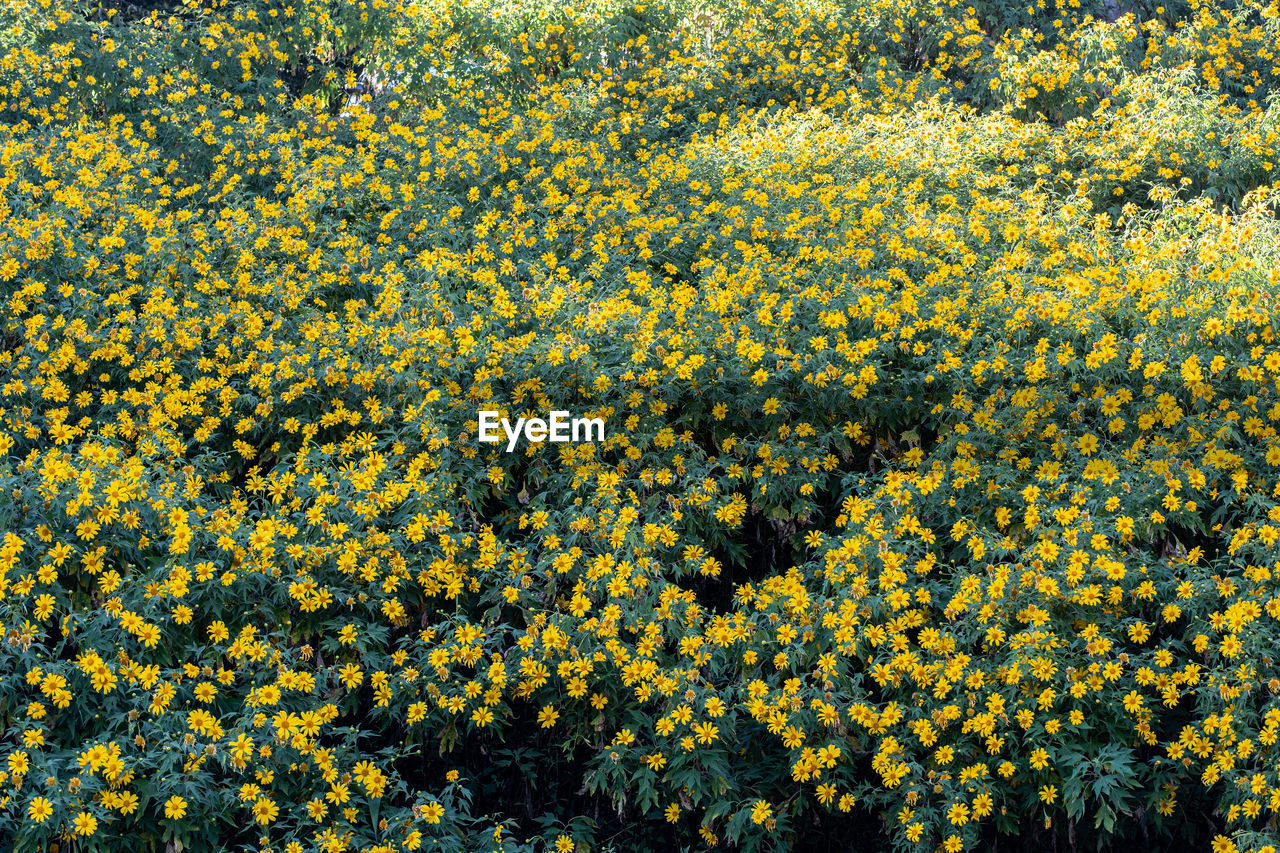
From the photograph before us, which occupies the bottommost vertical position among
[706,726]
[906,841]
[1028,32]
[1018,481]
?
[906,841]

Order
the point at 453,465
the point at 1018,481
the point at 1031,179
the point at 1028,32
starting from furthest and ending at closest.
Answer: the point at 1028,32 → the point at 1031,179 → the point at 453,465 → the point at 1018,481

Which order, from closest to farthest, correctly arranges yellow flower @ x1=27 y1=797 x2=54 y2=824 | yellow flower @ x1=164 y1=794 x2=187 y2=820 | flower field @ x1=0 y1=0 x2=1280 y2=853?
yellow flower @ x1=27 y1=797 x2=54 y2=824, yellow flower @ x1=164 y1=794 x2=187 y2=820, flower field @ x1=0 y1=0 x2=1280 y2=853

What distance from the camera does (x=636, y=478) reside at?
188 inches

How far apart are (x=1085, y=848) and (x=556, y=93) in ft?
20.8

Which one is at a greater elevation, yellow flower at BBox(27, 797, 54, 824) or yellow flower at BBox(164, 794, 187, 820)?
yellow flower at BBox(27, 797, 54, 824)

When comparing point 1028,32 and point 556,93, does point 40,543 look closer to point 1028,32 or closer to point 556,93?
point 556,93

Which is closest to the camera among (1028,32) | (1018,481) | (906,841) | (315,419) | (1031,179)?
(906,841)

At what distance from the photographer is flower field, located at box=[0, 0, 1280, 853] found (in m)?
3.46

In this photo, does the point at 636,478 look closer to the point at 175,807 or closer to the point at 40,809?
the point at 175,807

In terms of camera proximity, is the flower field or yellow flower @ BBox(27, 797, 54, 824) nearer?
yellow flower @ BBox(27, 797, 54, 824)

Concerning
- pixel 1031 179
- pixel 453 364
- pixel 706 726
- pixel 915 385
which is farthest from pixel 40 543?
pixel 1031 179

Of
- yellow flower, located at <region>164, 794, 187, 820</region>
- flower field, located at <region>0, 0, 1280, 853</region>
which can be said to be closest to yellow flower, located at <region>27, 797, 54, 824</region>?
flower field, located at <region>0, 0, 1280, 853</region>

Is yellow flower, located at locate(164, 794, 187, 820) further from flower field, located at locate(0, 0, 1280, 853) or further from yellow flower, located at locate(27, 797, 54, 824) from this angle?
yellow flower, located at locate(27, 797, 54, 824)

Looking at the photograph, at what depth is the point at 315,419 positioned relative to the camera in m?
5.14
